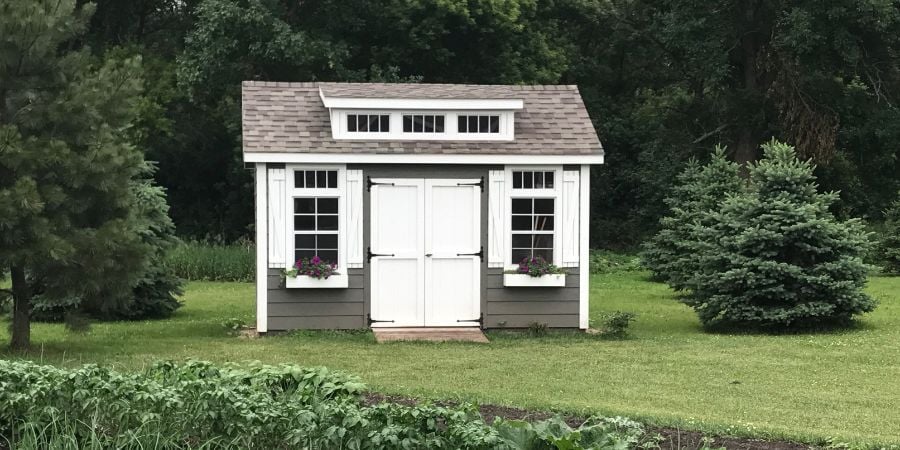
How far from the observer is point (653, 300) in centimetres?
1895

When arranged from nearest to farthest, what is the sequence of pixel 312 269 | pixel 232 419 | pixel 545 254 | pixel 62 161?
pixel 232 419 < pixel 62 161 < pixel 312 269 < pixel 545 254

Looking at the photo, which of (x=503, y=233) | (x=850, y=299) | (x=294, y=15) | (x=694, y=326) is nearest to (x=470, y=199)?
(x=503, y=233)

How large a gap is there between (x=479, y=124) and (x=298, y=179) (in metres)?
2.32

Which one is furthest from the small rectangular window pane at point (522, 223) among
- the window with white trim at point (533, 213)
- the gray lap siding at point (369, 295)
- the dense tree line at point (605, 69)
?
the dense tree line at point (605, 69)

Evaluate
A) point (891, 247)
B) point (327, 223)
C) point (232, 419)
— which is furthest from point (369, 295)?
point (891, 247)

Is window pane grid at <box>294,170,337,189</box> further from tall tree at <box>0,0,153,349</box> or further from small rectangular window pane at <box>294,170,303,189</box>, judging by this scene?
tall tree at <box>0,0,153,349</box>

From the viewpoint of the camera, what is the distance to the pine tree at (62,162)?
35.2ft

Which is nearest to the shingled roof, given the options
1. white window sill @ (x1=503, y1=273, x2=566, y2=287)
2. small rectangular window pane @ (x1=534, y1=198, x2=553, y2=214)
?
small rectangular window pane @ (x1=534, y1=198, x2=553, y2=214)

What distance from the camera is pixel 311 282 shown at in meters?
13.8

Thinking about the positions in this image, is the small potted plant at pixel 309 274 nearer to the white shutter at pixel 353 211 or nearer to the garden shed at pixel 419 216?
the garden shed at pixel 419 216

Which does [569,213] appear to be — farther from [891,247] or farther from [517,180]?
[891,247]

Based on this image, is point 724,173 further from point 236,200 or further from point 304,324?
point 236,200

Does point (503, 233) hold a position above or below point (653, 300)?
above

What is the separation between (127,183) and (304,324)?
319 cm
